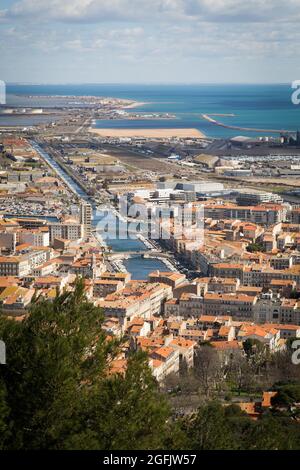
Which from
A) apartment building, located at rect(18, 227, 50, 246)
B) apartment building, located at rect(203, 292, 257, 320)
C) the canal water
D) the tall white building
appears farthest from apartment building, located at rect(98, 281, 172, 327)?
the tall white building

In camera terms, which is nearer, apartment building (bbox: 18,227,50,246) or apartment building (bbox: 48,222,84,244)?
apartment building (bbox: 18,227,50,246)

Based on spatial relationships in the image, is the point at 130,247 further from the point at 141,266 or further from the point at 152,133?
the point at 152,133

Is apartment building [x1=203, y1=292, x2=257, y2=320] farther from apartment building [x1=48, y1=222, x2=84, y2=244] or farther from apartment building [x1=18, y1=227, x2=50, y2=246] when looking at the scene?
apartment building [x1=48, y1=222, x2=84, y2=244]

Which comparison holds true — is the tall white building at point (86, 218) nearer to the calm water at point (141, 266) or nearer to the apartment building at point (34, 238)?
the apartment building at point (34, 238)

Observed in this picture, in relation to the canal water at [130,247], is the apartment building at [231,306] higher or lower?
higher

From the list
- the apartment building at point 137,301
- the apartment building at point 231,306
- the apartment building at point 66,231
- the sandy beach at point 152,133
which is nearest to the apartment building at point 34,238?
the apartment building at point 66,231

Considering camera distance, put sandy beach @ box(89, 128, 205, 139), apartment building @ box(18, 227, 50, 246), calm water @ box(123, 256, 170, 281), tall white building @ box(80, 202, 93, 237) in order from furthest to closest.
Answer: sandy beach @ box(89, 128, 205, 139)
tall white building @ box(80, 202, 93, 237)
apartment building @ box(18, 227, 50, 246)
calm water @ box(123, 256, 170, 281)

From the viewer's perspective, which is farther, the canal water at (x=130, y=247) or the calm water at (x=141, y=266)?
the canal water at (x=130, y=247)
